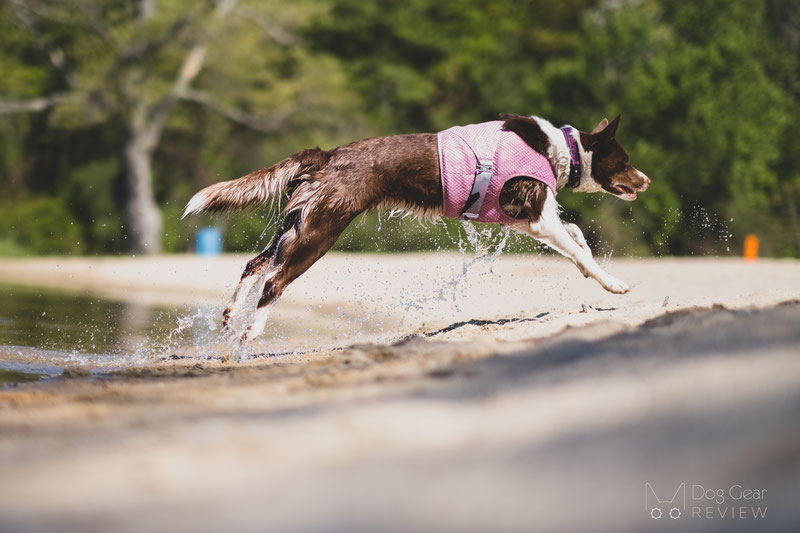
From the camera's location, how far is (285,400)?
3562 millimetres

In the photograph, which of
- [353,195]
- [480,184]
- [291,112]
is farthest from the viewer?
[291,112]

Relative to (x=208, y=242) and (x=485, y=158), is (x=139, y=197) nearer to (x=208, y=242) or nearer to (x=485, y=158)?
(x=208, y=242)

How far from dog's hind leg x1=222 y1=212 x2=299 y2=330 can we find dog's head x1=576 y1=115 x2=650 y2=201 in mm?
2341

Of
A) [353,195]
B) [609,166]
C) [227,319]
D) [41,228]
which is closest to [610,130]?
[609,166]

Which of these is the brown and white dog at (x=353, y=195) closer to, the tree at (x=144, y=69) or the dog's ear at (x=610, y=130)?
the dog's ear at (x=610, y=130)

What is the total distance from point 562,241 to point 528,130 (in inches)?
33.7

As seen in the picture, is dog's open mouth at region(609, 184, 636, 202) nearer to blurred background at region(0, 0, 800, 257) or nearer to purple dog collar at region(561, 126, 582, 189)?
purple dog collar at region(561, 126, 582, 189)

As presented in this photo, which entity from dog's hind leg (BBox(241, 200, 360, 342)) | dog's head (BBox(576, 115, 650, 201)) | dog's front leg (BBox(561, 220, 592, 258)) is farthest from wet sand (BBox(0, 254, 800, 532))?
dog's head (BBox(576, 115, 650, 201))

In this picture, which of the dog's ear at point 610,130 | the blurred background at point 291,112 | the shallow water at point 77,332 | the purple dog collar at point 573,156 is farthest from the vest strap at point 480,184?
the blurred background at point 291,112

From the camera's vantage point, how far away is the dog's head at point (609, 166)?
696cm

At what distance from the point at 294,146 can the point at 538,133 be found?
22839mm

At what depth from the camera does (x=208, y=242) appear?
2269 centimetres

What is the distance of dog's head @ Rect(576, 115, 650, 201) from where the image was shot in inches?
274

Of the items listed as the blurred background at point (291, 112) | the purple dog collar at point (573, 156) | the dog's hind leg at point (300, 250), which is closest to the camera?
the dog's hind leg at point (300, 250)
